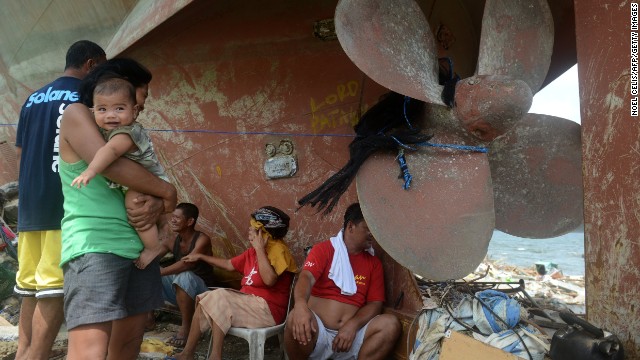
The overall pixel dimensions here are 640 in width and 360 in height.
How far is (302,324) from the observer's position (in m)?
3.57

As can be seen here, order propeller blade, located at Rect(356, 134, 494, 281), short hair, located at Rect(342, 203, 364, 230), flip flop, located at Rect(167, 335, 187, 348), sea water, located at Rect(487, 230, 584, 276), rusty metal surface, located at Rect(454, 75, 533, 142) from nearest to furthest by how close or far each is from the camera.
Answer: propeller blade, located at Rect(356, 134, 494, 281), rusty metal surface, located at Rect(454, 75, 533, 142), short hair, located at Rect(342, 203, 364, 230), flip flop, located at Rect(167, 335, 187, 348), sea water, located at Rect(487, 230, 584, 276)

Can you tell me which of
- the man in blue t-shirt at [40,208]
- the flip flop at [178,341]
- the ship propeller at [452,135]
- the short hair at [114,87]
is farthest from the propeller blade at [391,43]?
the flip flop at [178,341]

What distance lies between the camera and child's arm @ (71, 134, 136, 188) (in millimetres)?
2127

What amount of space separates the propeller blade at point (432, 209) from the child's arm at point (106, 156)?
122 centimetres

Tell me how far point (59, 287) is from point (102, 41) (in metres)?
3.27

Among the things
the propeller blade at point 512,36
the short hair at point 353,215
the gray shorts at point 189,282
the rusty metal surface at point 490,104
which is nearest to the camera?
the rusty metal surface at point 490,104

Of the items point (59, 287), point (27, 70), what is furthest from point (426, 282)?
point (27, 70)

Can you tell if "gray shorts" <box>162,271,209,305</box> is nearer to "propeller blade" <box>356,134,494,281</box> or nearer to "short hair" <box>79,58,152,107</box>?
"propeller blade" <box>356,134,494,281</box>

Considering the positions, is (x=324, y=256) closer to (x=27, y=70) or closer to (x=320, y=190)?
(x=320, y=190)

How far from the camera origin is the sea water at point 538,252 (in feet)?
45.0

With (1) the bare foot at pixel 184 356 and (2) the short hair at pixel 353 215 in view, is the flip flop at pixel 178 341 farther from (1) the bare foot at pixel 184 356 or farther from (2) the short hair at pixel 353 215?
(2) the short hair at pixel 353 215

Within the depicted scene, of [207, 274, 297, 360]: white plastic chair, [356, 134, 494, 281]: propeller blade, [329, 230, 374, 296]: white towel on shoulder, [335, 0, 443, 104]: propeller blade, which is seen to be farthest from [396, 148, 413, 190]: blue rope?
[207, 274, 297, 360]: white plastic chair

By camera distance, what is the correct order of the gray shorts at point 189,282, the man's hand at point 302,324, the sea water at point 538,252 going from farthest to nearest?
1. the sea water at point 538,252
2. the gray shorts at point 189,282
3. the man's hand at point 302,324

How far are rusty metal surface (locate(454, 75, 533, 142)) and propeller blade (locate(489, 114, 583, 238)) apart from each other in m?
0.72
